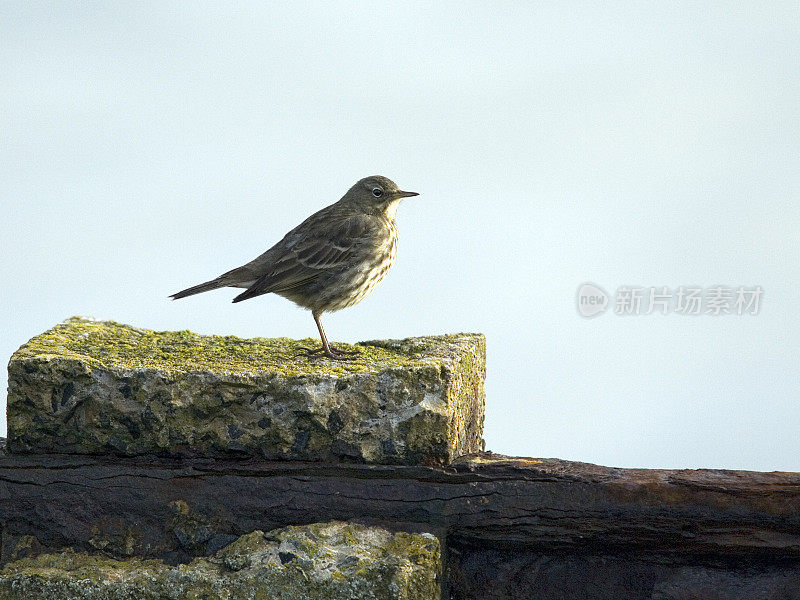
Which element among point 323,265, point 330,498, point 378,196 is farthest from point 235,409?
point 378,196

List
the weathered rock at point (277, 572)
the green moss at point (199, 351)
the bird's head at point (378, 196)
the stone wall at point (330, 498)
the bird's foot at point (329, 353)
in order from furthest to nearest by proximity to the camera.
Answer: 1. the bird's head at point (378, 196)
2. the bird's foot at point (329, 353)
3. the green moss at point (199, 351)
4. the stone wall at point (330, 498)
5. the weathered rock at point (277, 572)

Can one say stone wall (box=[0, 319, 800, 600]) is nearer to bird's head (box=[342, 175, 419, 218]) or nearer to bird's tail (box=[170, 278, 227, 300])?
bird's tail (box=[170, 278, 227, 300])

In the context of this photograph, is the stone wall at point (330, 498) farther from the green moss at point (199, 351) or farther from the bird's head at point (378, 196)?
the bird's head at point (378, 196)

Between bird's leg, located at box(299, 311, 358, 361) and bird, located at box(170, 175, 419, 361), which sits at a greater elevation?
bird, located at box(170, 175, 419, 361)

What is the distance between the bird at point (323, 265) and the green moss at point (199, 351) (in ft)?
1.92

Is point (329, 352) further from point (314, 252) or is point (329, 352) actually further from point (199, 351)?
point (314, 252)

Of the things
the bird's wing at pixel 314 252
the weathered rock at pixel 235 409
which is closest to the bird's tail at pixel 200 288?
the bird's wing at pixel 314 252

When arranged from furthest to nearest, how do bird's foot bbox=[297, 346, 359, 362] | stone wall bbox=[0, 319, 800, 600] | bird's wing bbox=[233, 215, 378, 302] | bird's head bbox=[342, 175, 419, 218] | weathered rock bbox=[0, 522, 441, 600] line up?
bird's head bbox=[342, 175, 419, 218], bird's wing bbox=[233, 215, 378, 302], bird's foot bbox=[297, 346, 359, 362], stone wall bbox=[0, 319, 800, 600], weathered rock bbox=[0, 522, 441, 600]

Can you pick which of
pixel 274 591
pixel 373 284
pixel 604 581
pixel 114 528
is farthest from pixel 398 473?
pixel 373 284

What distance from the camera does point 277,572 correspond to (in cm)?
429

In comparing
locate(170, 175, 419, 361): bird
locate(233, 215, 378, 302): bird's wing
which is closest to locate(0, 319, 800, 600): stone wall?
locate(170, 175, 419, 361): bird

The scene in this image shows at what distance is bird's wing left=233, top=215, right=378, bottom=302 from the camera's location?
6.66 m

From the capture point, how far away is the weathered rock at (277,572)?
167 inches

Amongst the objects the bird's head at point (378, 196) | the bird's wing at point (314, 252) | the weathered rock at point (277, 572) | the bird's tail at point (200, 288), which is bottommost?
the weathered rock at point (277, 572)
